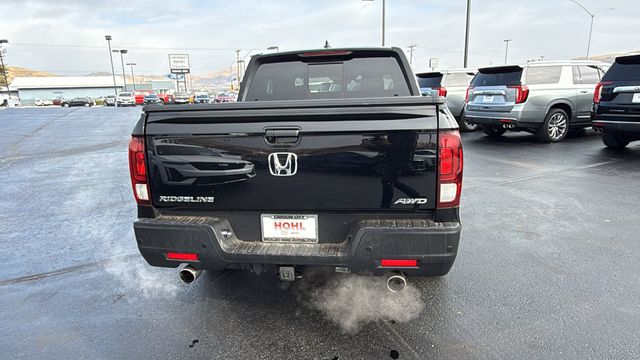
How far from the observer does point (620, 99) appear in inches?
289

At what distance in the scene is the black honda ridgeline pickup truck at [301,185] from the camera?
236 cm

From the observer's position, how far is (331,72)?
3.75 metres

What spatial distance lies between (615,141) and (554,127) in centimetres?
154

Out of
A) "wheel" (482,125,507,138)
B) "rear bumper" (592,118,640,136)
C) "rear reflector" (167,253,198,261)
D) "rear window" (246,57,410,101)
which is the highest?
"rear window" (246,57,410,101)

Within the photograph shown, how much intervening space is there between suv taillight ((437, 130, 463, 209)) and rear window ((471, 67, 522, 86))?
8.46 meters

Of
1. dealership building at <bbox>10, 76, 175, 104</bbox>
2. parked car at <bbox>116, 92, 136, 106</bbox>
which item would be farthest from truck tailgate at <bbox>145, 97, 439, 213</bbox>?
dealership building at <bbox>10, 76, 175, 104</bbox>

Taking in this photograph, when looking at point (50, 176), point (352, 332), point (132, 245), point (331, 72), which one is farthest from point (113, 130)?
point (352, 332)

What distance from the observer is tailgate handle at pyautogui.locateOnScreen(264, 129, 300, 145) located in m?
2.40

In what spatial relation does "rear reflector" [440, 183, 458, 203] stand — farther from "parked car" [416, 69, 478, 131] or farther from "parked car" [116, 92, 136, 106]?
"parked car" [116, 92, 136, 106]

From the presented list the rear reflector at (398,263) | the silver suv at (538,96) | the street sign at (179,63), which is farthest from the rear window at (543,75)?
the street sign at (179,63)

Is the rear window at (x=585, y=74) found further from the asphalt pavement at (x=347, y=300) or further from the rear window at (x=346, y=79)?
the rear window at (x=346, y=79)

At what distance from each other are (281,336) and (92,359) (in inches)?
47.2

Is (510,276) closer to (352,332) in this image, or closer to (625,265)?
(625,265)

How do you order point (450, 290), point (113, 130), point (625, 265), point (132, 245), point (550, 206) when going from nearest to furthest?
point (450, 290), point (625, 265), point (132, 245), point (550, 206), point (113, 130)
